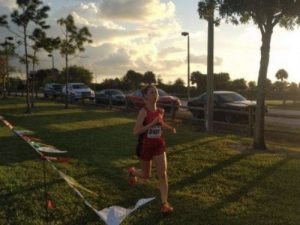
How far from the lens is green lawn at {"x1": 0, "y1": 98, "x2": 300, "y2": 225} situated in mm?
7168

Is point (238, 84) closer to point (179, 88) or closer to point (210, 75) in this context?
point (179, 88)

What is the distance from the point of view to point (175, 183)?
9.25 meters

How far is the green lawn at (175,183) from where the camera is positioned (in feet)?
23.5

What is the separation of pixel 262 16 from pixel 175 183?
633 cm

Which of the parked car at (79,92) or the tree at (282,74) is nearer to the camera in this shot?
the parked car at (79,92)

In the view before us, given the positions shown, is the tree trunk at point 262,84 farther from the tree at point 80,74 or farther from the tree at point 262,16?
the tree at point 80,74

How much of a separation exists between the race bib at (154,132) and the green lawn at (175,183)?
1112mm

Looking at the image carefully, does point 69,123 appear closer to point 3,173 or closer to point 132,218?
point 3,173

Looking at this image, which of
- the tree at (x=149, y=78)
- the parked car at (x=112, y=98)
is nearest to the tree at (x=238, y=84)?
the parked car at (x=112, y=98)

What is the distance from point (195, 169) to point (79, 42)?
25.6 meters

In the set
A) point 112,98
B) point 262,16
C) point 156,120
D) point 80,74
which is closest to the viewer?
point 156,120

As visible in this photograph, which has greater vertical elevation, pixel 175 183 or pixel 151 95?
pixel 151 95

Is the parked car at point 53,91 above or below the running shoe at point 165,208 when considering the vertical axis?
above

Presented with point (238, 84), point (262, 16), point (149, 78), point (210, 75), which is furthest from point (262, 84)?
point (238, 84)
